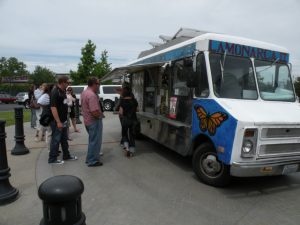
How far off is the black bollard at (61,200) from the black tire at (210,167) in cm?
294

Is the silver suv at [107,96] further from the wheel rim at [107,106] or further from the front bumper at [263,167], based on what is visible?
the front bumper at [263,167]

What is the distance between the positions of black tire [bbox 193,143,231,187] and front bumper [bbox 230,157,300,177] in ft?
1.71

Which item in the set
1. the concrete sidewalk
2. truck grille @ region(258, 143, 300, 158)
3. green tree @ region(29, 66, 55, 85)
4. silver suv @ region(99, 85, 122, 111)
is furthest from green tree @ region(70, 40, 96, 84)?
green tree @ region(29, 66, 55, 85)

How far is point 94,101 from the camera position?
5770 mm

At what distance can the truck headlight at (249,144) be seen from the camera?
4199 millimetres

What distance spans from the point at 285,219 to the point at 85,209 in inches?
109

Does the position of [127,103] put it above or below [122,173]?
above

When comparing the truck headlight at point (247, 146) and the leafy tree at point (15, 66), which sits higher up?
the leafy tree at point (15, 66)

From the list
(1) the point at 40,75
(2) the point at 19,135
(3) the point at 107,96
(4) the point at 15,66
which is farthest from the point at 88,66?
(4) the point at 15,66

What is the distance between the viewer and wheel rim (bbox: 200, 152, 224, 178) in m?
4.81

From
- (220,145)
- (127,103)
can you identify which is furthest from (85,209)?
(127,103)

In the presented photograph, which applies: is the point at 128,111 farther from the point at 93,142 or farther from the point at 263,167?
the point at 263,167

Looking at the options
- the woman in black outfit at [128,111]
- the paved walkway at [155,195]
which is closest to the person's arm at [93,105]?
the woman in black outfit at [128,111]

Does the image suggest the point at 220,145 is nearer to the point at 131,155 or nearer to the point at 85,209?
the point at 85,209
